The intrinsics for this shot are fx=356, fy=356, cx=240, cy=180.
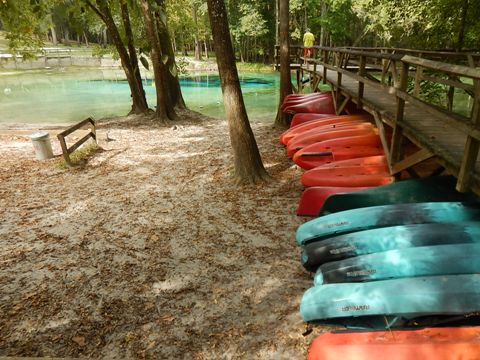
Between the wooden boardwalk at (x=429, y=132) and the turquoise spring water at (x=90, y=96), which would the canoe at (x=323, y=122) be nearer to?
the wooden boardwalk at (x=429, y=132)

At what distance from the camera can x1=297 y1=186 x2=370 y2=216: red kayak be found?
18.5 ft

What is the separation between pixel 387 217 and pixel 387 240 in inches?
18.3

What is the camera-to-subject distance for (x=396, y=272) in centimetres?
348

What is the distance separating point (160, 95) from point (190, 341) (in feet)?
38.8

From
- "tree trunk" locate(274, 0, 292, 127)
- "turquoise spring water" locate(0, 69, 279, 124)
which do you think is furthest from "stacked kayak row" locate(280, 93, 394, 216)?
"turquoise spring water" locate(0, 69, 279, 124)

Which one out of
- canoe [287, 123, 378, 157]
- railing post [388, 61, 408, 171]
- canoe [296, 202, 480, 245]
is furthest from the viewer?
canoe [287, 123, 378, 157]


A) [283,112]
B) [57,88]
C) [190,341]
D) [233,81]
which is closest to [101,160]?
[233,81]

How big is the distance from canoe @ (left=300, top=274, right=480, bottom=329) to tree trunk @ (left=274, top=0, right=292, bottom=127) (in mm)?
8862

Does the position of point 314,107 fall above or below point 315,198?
above

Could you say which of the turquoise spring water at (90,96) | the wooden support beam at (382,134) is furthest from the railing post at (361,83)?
the turquoise spring water at (90,96)

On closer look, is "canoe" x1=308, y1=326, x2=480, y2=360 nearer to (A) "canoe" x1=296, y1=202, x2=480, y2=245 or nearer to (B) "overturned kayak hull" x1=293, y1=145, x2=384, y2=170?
(A) "canoe" x1=296, y1=202, x2=480, y2=245

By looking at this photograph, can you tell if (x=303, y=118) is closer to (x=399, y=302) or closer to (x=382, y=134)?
(x=382, y=134)

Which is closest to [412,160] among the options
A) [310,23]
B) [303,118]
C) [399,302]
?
[399,302]

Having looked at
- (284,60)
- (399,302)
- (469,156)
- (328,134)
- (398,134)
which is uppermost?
(284,60)
